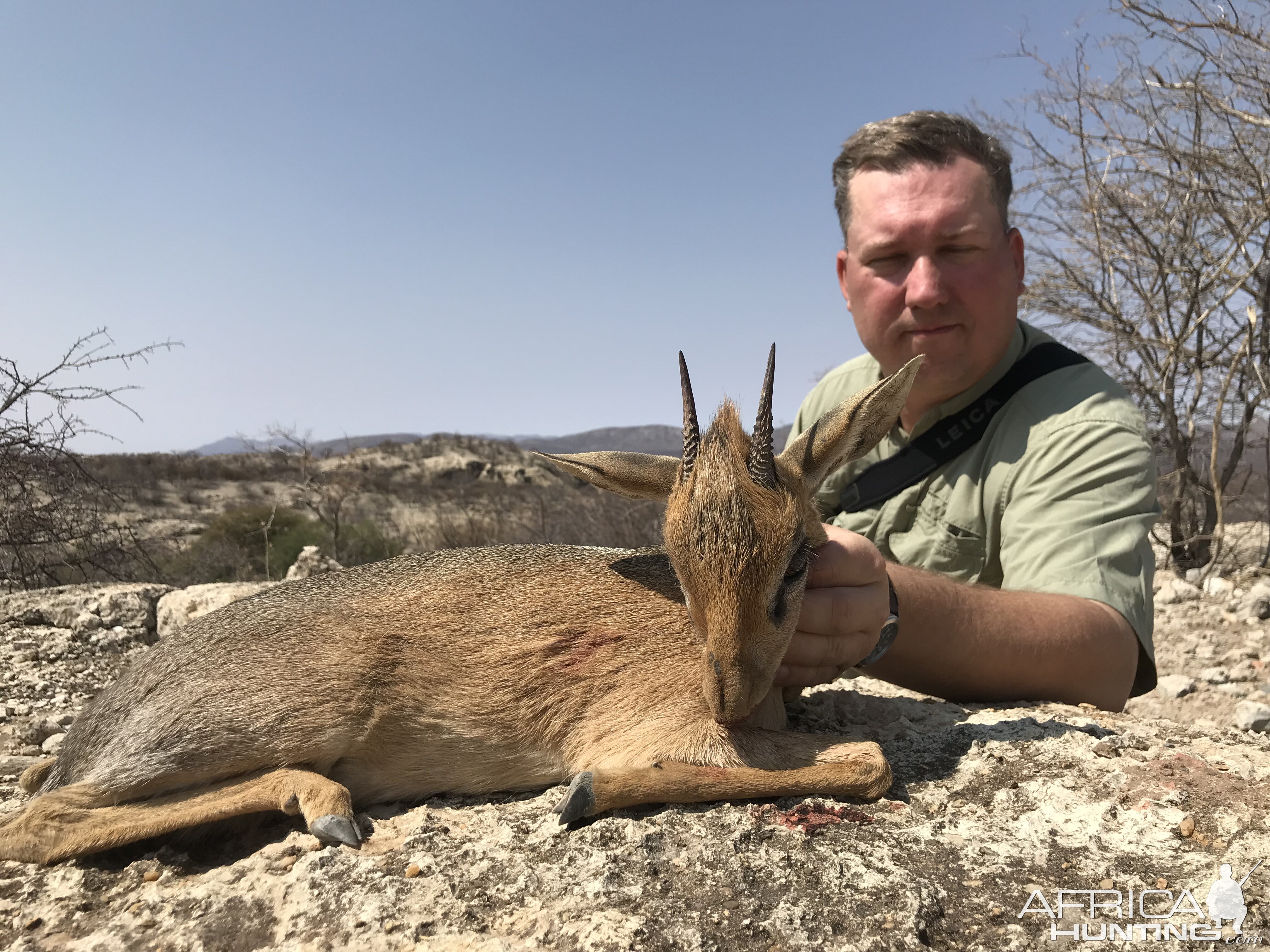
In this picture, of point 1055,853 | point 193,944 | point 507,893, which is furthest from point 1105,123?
point 193,944

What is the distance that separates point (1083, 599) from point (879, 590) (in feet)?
5.02

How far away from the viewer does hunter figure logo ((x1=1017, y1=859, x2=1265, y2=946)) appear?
2.00m

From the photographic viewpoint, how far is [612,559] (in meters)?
4.12

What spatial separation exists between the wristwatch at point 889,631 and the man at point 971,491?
0.07m

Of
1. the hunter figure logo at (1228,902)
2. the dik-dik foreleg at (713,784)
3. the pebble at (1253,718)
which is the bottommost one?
the pebble at (1253,718)

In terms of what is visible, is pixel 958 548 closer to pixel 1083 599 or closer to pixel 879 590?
pixel 1083 599

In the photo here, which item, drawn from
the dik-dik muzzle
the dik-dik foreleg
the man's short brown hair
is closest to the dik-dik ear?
the dik-dik muzzle

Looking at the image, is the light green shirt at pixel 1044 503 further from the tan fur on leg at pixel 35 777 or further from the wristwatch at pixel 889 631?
the tan fur on leg at pixel 35 777

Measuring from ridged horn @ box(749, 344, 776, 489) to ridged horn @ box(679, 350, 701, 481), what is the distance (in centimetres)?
27

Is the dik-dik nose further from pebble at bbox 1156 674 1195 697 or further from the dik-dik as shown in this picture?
pebble at bbox 1156 674 1195 697

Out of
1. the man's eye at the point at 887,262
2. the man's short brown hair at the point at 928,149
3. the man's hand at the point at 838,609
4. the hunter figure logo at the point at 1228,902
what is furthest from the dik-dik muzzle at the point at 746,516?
the man's short brown hair at the point at 928,149

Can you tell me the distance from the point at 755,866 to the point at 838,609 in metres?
1.15

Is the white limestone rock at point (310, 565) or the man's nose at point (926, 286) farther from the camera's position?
the white limestone rock at point (310, 565)

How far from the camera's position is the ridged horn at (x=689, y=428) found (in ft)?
10.2
